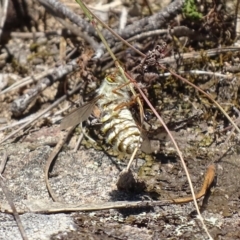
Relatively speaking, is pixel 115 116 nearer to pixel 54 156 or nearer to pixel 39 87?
pixel 54 156

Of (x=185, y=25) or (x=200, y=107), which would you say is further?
(x=185, y=25)

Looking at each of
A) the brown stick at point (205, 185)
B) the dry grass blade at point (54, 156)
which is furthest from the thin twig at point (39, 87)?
the brown stick at point (205, 185)

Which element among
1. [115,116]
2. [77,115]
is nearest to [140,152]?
[115,116]

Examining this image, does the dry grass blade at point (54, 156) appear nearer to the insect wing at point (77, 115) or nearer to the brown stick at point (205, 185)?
the insect wing at point (77, 115)

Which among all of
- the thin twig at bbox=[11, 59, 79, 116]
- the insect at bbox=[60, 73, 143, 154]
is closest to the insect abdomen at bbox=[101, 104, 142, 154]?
the insect at bbox=[60, 73, 143, 154]

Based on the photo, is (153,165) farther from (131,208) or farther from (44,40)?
(44,40)

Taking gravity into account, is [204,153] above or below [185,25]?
below

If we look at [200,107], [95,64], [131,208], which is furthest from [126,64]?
[131,208]
